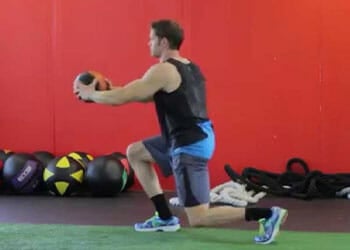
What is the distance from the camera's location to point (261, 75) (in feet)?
20.6

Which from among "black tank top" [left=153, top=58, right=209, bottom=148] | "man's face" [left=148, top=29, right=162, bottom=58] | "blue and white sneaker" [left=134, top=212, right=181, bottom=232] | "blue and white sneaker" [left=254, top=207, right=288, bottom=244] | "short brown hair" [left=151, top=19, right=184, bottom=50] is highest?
"short brown hair" [left=151, top=19, right=184, bottom=50]

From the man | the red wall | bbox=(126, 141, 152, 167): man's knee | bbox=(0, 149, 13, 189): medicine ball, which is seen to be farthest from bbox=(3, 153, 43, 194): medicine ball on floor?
the man

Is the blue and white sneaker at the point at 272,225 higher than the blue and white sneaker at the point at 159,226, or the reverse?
the blue and white sneaker at the point at 272,225

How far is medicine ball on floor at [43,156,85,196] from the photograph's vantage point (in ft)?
19.5

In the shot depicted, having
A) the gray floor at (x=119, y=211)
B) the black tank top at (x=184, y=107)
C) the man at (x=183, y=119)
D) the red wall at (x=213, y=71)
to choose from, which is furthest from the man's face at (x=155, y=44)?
the red wall at (x=213, y=71)

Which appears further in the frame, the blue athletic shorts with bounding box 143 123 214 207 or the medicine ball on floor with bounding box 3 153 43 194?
the medicine ball on floor with bounding box 3 153 43 194

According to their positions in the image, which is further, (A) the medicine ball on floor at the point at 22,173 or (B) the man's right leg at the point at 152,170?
(A) the medicine ball on floor at the point at 22,173

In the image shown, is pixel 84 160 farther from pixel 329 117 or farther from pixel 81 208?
pixel 329 117

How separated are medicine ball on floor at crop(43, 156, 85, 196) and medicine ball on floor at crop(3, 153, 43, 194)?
12cm

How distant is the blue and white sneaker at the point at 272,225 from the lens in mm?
3973

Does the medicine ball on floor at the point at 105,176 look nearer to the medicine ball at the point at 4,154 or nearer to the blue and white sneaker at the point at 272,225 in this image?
the medicine ball at the point at 4,154

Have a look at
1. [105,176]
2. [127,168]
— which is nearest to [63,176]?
[105,176]

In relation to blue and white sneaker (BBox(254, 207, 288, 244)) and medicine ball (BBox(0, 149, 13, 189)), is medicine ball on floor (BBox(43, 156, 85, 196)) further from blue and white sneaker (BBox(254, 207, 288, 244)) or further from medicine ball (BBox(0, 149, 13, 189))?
blue and white sneaker (BBox(254, 207, 288, 244))

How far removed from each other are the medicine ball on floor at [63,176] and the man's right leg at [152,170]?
5.14 ft
